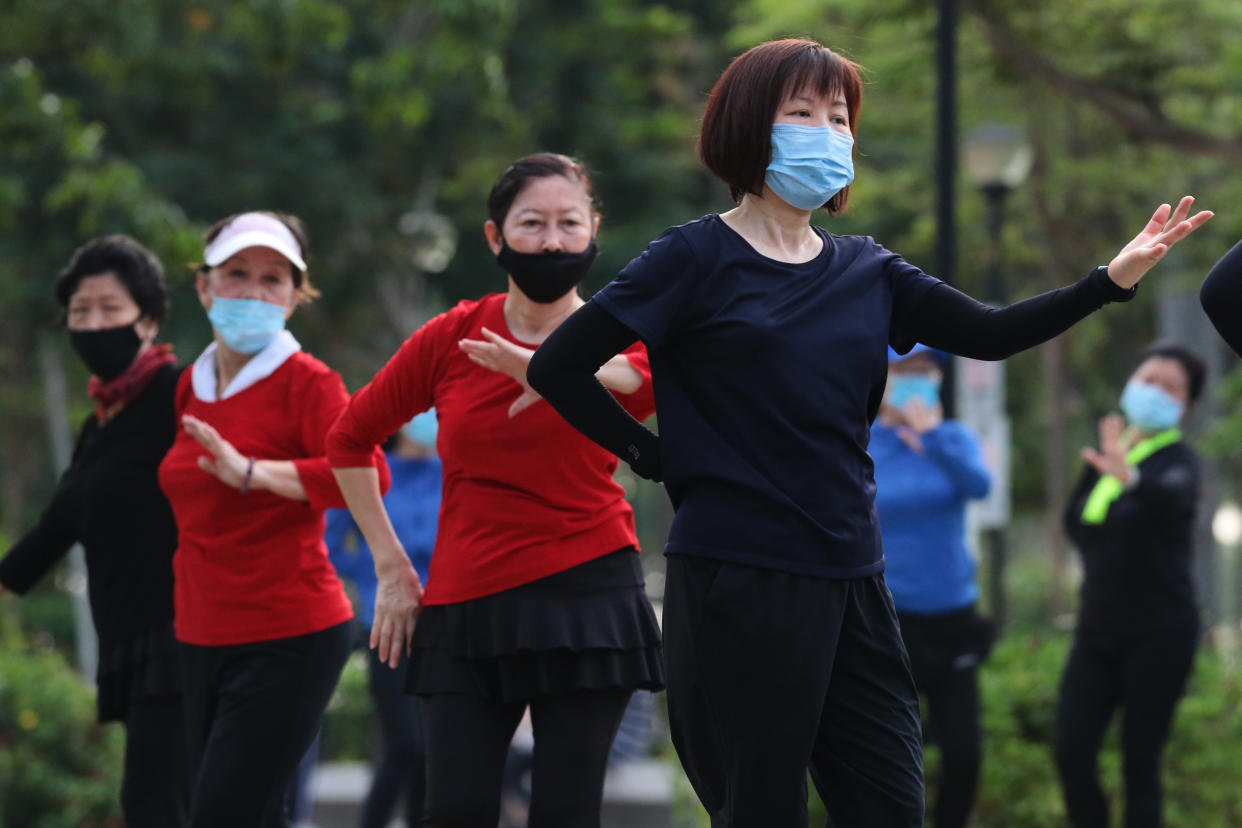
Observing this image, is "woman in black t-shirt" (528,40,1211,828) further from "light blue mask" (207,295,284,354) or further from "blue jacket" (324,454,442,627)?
"blue jacket" (324,454,442,627)

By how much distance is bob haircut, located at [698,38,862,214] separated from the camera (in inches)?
130

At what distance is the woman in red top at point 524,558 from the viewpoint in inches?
159

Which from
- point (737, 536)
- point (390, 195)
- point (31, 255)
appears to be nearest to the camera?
point (737, 536)

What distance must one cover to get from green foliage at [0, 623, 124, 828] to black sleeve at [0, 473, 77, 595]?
9.69 feet

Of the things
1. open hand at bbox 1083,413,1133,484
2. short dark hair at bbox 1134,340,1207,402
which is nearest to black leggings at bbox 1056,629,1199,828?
open hand at bbox 1083,413,1133,484

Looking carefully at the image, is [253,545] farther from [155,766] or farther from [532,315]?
[532,315]

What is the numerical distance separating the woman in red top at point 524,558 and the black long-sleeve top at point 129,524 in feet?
3.96

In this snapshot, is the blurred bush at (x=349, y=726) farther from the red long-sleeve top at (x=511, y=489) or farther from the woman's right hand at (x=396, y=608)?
the red long-sleeve top at (x=511, y=489)

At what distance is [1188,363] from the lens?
6883 millimetres

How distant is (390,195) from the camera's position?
67.2 feet

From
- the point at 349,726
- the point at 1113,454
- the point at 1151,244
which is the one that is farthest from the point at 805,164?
the point at 349,726

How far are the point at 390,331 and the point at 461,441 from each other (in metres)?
17.3

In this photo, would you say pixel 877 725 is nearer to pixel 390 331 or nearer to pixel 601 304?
pixel 601 304

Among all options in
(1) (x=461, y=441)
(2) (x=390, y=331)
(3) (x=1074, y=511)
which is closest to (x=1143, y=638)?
(3) (x=1074, y=511)
